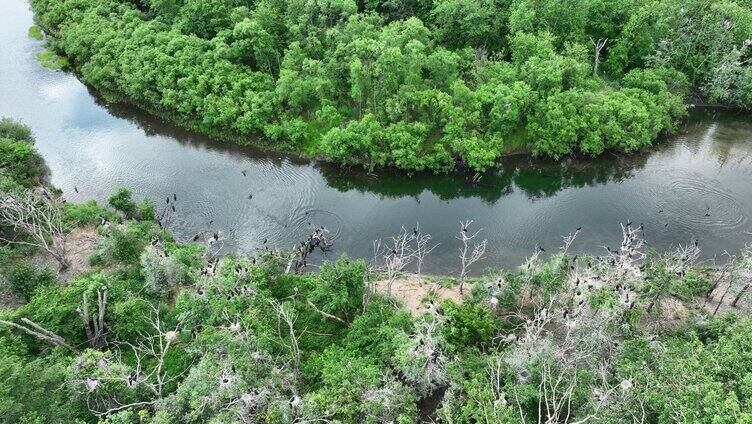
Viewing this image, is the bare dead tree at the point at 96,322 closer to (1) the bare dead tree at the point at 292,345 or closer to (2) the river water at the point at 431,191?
(1) the bare dead tree at the point at 292,345

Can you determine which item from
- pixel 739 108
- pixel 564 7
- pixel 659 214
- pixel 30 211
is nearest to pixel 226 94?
pixel 30 211

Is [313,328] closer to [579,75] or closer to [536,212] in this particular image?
[536,212]

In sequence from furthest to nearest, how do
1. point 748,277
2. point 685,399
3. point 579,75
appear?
point 579,75
point 748,277
point 685,399

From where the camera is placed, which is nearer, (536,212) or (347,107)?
(536,212)

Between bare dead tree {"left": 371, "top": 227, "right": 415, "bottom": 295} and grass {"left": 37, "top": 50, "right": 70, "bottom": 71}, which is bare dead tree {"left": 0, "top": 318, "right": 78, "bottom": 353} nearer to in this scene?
bare dead tree {"left": 371, "top": 227, "right": 415, "bottom": 295}

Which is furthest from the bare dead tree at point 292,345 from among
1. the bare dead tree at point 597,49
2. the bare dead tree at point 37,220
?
the bare dead tree at point 597,49

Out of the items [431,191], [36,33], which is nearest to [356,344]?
[431,191]

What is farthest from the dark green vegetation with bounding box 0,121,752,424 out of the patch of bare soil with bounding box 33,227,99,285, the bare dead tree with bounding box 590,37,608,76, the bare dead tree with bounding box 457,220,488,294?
the bare dead tree with bounding box 590,37,608,76
